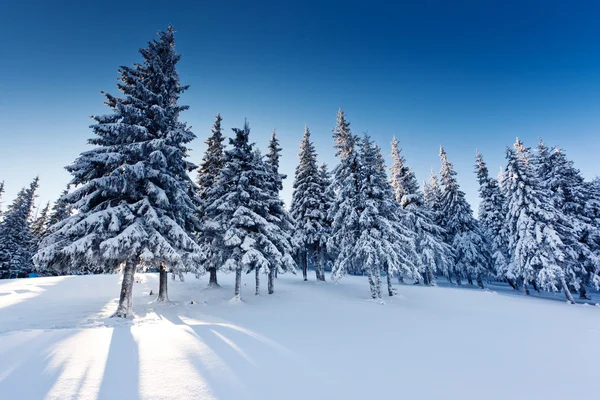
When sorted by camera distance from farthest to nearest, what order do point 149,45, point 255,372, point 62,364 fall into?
point 149,45
point 255,372
point 62,364

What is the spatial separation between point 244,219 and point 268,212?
2776 mm

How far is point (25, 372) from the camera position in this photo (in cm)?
430

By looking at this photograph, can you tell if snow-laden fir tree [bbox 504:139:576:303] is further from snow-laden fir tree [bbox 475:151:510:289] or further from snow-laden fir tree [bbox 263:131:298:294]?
snow-laden fir tree [bbox 263:131:298:294]

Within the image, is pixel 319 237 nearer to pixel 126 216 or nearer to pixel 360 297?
pixel 360 297

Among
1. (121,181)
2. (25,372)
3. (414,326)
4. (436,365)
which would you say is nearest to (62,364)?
(25,372)

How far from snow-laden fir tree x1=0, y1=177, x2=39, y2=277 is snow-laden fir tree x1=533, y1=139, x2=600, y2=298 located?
62.1 metres

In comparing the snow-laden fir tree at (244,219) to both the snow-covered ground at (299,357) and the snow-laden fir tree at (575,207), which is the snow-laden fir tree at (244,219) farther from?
the snow-laden fir tree at (575,207)

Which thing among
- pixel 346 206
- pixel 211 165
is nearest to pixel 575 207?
pixel 346 206

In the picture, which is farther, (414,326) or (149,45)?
(149,45)

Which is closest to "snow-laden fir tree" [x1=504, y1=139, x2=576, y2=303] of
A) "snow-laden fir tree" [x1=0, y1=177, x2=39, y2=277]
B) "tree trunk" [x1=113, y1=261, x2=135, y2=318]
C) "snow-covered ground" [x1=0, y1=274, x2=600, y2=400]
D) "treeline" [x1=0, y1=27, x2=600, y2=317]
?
"treeline" [x1=0, y1=27, x2=600, y2=317]

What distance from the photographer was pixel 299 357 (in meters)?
6.07

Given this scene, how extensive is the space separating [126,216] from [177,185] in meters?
2.87

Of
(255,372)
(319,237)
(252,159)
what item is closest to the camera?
(255,372)

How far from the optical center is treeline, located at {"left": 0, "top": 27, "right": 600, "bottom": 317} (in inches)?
485
